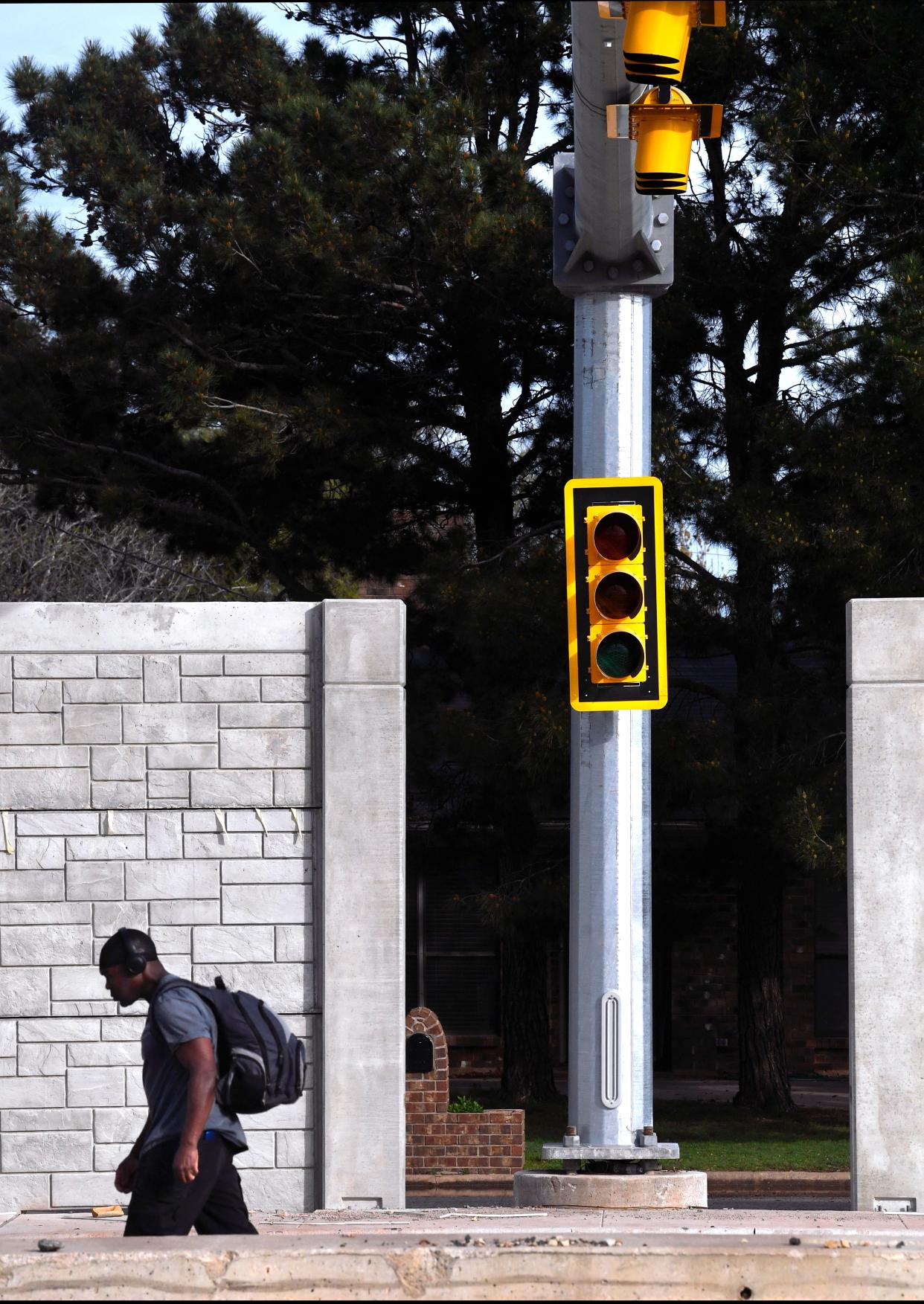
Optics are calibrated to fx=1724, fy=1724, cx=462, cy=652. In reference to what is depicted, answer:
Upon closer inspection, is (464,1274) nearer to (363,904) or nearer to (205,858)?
(363,904)

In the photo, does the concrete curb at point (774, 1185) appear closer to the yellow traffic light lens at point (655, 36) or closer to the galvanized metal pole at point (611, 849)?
the galvanized metal pole at point (611, 849)

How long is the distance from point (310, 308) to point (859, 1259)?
1253cm

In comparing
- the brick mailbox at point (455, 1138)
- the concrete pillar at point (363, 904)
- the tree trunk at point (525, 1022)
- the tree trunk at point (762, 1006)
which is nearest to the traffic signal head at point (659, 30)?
the concrete pillar at point (363, 904)

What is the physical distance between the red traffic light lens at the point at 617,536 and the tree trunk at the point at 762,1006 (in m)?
10.4

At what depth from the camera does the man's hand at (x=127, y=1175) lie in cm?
630

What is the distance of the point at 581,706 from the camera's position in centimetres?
805

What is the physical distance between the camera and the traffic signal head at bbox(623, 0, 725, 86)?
216 inches

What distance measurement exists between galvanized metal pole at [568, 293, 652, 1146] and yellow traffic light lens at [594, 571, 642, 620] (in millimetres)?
666

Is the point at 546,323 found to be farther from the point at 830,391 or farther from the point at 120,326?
the point at 120,326

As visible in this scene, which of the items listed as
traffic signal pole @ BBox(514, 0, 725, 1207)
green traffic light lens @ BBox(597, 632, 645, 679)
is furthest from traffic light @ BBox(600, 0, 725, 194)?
green traffic light lens @ BBox(597, 632, 645, 679)

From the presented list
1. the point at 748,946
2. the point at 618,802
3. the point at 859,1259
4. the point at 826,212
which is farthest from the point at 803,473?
the point at 859,1259

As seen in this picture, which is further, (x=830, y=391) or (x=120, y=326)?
(x=120, y=326)

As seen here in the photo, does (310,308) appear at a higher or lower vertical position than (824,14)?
lower

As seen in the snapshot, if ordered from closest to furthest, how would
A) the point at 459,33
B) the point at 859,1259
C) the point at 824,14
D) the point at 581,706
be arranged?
the point at 859,1259 → the point at 581,706 → the point at 824,14 → the point at 459,33
